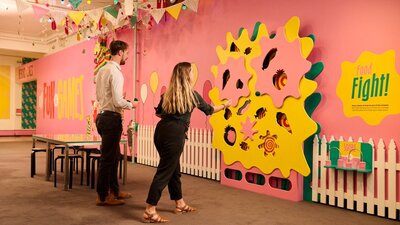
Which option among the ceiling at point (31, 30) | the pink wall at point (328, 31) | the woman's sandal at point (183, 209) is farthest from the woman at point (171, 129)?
the ceiling at point (31, 30)

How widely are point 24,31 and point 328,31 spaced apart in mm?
11028

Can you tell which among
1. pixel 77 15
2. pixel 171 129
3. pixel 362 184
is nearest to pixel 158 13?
pixel 77 15

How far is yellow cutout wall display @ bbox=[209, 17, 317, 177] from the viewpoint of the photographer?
410 cm

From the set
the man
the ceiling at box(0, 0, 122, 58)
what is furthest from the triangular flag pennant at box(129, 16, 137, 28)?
the man

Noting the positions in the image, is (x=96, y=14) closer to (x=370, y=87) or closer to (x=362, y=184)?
(x=370, y=87)

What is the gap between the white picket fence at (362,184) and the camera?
11.5 ft

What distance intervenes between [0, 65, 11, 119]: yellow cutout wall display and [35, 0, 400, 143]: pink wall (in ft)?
31.1

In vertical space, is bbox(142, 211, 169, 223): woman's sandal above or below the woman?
below

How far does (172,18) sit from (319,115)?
3.51 metres

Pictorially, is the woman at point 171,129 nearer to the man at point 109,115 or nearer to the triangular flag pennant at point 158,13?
the man at point 109,115

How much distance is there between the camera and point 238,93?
4863 millimetres

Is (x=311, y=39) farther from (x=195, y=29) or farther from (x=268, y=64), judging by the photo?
(x=195, y=29)

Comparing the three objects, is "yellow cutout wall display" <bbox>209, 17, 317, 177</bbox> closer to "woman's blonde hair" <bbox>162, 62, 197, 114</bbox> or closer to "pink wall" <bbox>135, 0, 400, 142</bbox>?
"pink wall" <bbox>135, 0, 400, 142</bbox>

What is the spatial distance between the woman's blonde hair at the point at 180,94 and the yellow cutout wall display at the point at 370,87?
5.53 feet
